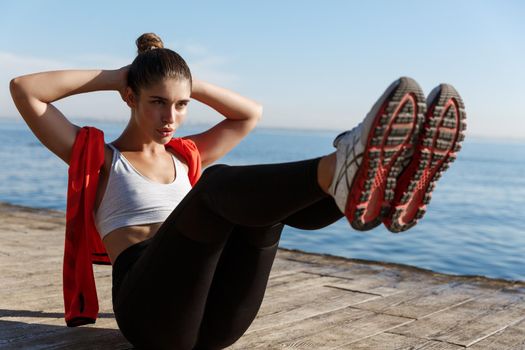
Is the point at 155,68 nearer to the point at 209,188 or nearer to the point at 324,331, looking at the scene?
the point at 209,188

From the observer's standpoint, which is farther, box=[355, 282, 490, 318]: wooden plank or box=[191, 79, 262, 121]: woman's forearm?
box=[355, 282, 490, 318]: wooden plank

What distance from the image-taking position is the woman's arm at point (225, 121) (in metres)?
2.90

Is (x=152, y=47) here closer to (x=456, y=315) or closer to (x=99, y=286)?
(x=99, y=286)

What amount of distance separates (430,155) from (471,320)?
1748 millimetres

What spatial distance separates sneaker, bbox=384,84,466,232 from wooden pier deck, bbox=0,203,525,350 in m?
1.00

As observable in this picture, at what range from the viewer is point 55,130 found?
242cm

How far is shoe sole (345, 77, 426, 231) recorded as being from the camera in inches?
62.4

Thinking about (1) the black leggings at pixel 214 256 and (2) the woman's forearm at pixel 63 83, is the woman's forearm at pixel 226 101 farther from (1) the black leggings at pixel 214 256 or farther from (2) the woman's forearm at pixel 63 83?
(1) the black leggings at pixel 214 256

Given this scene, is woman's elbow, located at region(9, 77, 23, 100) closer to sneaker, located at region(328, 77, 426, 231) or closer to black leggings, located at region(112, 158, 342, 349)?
black leggings, located at region(112, 158, 342, 349)

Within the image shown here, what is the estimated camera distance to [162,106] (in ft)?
7.88

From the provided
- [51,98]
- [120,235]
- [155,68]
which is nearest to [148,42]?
[155,68]

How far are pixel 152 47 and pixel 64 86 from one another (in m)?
0.40

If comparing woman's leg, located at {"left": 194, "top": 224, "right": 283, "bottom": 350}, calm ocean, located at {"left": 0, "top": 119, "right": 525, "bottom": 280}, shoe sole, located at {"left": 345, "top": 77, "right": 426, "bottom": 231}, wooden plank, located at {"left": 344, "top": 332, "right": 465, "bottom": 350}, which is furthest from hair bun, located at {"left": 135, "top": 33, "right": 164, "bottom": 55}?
calm ocean, located at {"left": 0, "top": 119, "right": 525, "bottom": 280}

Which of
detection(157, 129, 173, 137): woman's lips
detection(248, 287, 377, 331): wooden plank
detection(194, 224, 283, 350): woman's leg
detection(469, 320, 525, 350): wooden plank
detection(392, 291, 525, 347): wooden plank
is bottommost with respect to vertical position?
detection(248, 287, 377, 331): wooden plank
